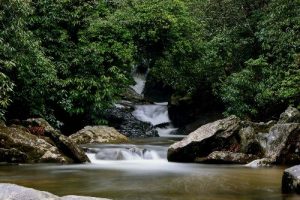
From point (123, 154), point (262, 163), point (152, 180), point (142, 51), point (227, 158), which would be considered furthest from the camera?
point (142, 51)

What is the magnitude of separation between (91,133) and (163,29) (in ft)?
26.9

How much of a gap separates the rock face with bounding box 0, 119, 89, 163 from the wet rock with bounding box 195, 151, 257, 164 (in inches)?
170

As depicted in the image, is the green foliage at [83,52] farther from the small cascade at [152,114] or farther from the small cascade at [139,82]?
the small cascade at [139,82]

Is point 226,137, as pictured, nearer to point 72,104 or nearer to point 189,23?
point 72,104


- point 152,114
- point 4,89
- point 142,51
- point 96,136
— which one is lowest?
point 96,136

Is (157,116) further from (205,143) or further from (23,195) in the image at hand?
(23,195)

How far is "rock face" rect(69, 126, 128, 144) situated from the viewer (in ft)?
68.8

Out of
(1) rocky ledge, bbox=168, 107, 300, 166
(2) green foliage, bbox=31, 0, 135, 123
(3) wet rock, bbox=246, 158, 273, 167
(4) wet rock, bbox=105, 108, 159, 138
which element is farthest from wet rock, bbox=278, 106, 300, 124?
(4) wet rock, bbox=105, 108, 159, 138

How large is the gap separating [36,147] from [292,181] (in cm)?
899

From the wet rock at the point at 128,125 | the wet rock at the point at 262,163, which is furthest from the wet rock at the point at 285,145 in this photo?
the wet rock at the point at 128,125

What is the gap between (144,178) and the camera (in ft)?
39.8

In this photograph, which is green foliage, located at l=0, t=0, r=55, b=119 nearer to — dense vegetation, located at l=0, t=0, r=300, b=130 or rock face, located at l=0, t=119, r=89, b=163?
dense vegetation, located at l=0, t=0, r=300, b=130

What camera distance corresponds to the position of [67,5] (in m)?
24.4

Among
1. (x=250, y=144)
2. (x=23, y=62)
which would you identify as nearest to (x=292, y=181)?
(x=250, y=144)
